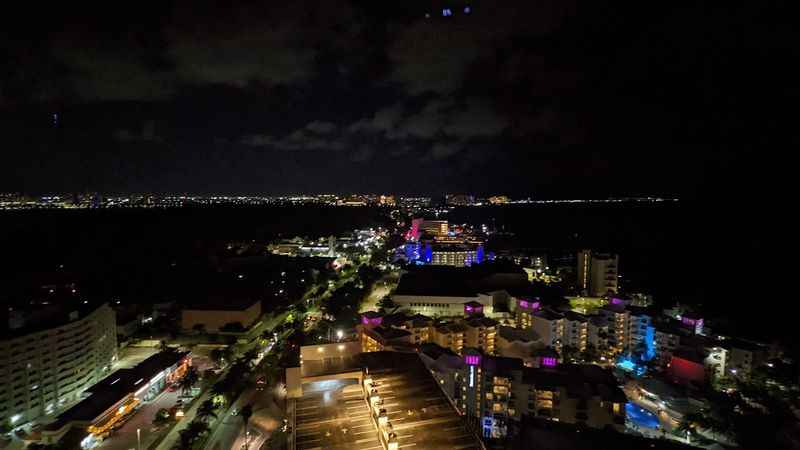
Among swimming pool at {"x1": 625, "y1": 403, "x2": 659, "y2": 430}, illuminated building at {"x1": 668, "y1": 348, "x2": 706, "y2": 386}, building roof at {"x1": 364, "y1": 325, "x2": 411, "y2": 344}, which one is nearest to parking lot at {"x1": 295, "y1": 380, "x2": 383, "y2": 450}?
building roof at {"x1": 364, "y1": 325, "x2": 411, "y2": 344}

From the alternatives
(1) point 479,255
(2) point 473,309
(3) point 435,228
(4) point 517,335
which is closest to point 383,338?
(4) point 517,335

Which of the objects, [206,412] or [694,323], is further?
[694,323]

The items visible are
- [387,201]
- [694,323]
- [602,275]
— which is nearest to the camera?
[694,323]

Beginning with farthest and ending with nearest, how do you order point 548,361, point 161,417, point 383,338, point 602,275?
point 602,275 < point 383,338 < point 548,361 < point 161,417

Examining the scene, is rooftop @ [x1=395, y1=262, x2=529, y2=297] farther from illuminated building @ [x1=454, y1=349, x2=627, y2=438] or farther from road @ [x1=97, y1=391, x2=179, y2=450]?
road @ [x1=97, y1=391, x2=179, y2=450]

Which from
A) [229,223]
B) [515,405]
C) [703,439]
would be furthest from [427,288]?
[229,223]

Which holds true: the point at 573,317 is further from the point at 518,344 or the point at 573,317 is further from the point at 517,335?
the point at 518,344

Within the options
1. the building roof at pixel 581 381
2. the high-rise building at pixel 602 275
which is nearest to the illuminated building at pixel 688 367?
the building roof at pixel 581 381
